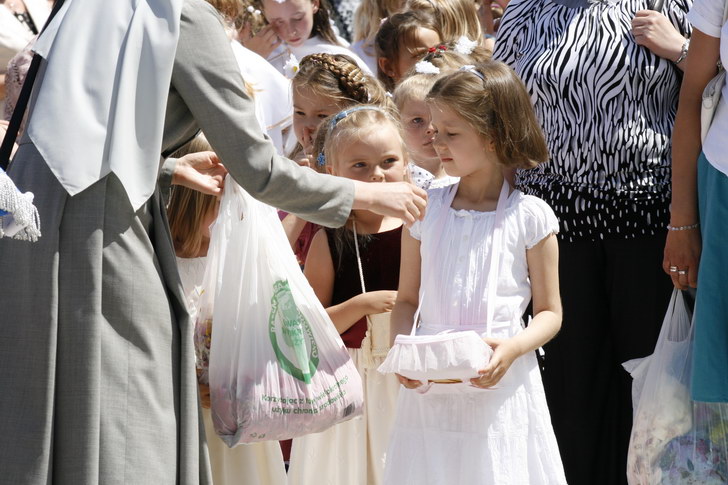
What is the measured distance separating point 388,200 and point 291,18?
338 centimetres

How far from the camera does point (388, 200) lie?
9.65ft

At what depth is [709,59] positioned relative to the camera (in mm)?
3400

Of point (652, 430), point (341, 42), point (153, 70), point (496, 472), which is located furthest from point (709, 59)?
point (341, 42)

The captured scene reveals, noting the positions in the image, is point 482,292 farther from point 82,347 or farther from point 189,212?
point 82,347

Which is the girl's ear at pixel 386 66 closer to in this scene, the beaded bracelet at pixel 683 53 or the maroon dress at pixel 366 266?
the maroon dress at pixel 366 266

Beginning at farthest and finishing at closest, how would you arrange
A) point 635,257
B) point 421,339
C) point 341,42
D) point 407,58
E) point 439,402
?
1. point 341,42
2. point 407,58
3. point 635,257
4. point 439,402
5. point 421,339

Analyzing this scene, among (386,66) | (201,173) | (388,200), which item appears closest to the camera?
(388,200)

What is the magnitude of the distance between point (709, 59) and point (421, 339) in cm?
134

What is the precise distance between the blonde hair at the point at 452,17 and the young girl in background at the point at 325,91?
0.84 m

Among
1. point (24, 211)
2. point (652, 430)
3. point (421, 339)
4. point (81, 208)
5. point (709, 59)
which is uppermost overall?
point (24, 211)

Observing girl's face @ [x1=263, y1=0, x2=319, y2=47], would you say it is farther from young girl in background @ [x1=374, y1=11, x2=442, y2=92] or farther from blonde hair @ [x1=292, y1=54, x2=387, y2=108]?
blonde hair @ [x1=292, y1=54, x2=387, y2=108]

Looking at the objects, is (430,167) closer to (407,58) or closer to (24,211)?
(407,58)

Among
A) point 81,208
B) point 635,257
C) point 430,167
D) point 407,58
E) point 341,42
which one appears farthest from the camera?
point 341,42

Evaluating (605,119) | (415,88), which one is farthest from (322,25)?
(605,119)
